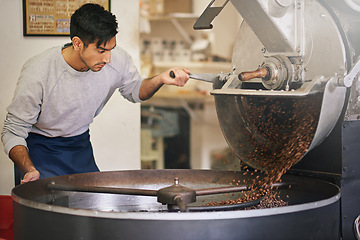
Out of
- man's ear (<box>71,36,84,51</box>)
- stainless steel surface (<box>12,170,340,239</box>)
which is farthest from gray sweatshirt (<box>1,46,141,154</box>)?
stainless steel surface (<box>12,170,340,239</box>)

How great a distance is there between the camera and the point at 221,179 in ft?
5.98

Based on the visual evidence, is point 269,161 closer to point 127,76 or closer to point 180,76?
point 180,76

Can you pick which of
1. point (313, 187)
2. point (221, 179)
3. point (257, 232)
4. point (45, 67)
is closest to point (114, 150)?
point (45, 67)

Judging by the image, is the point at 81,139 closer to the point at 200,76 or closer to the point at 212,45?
the point at 200,76

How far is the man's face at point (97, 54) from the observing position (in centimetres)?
189

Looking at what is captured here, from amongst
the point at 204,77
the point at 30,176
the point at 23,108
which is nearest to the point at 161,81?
the point at 204,77

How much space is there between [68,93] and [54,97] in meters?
0.06

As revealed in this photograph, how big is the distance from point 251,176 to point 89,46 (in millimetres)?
745

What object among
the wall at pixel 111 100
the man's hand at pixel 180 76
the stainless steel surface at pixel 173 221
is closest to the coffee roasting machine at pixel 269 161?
Answer: the stainless steel surface at pixel 173 221

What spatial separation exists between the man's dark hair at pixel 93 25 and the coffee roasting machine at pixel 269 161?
0.37 metres

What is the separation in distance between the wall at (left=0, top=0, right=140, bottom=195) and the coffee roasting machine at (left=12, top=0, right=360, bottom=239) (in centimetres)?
114

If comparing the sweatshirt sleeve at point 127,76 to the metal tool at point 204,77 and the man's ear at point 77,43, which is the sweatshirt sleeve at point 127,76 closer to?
the man's ear at point 77,43

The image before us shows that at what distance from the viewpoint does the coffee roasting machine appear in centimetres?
119

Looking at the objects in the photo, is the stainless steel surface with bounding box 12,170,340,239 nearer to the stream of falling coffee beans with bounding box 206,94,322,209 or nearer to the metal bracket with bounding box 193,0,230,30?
the stream of falling coffee beans with bounding box 206,94,322,209
